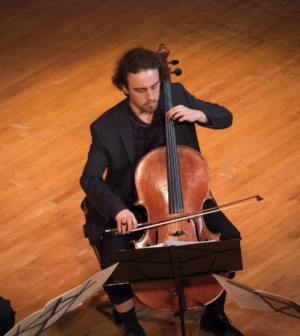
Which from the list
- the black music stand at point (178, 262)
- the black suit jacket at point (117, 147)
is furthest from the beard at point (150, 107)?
the black music stand at point (178, 262)

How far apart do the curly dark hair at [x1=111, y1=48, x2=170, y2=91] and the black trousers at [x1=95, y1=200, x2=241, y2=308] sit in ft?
1.92

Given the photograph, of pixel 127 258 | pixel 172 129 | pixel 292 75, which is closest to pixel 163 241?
pixel 127 258

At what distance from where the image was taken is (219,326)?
3.33 metres

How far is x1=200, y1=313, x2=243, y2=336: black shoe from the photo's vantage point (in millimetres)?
3311

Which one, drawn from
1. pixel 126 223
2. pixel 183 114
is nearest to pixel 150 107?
pixel 183 114

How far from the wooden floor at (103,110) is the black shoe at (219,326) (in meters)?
0.09

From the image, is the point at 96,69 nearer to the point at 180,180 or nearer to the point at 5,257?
the point at 5,257

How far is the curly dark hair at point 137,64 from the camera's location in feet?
10.5

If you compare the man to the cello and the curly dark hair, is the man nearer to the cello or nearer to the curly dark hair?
the curly dark hair

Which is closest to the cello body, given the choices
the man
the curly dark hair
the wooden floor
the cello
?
the cello

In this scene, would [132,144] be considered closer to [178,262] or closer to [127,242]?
[127,242]

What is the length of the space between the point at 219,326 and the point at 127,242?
1.82ft

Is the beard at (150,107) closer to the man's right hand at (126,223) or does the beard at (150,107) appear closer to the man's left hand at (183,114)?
the man's left hand at (183,114)

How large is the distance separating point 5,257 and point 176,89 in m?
1.38
